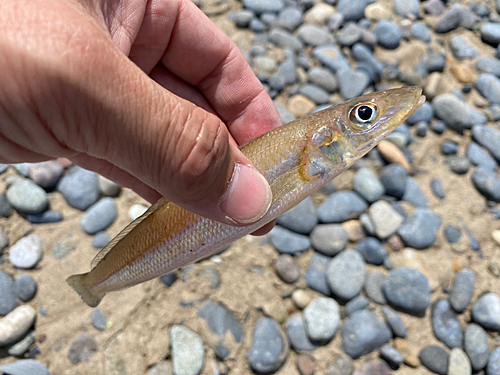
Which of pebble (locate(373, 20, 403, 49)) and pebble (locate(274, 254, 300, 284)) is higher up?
pebble (locate(373, 20, 403, 49))

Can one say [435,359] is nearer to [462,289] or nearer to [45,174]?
[462,289]

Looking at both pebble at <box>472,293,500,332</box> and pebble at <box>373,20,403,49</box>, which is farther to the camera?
pebble at <box>373,20,403,49</box>

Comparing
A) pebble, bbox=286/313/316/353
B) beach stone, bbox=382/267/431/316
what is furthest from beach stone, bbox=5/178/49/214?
beach stone, bbox=382/267/431/316

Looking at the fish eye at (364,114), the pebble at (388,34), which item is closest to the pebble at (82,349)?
the fish eye at (364,114)

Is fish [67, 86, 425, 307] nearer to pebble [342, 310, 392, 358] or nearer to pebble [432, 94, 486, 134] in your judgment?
pebble [342, 310, 392, 358]

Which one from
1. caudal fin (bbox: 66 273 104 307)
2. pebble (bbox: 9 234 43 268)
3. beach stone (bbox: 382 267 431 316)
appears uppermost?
caudal fin (bbox: 66 273 104 307)

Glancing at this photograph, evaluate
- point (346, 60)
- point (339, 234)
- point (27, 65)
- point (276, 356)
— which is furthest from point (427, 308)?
point (27, 65)

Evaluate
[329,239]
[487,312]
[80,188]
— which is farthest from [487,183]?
[80,188]

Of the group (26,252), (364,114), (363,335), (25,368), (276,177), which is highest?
(364,114)
